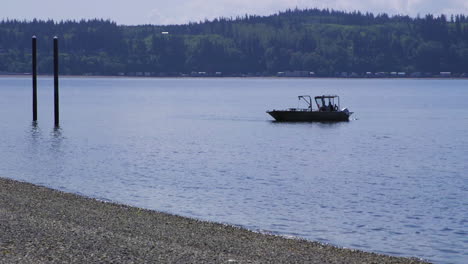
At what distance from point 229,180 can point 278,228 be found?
14.1m

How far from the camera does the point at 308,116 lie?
280 feet

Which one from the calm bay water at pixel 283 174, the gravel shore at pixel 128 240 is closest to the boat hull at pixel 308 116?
the calm bay water at pixel 283 174

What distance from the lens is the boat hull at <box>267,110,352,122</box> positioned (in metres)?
85.4

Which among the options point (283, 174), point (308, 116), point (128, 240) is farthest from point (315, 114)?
point (128, 240)

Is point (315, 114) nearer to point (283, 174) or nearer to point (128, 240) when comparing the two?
point (283, 174)

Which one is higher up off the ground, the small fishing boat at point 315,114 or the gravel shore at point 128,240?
the gravel shore at point 128,240

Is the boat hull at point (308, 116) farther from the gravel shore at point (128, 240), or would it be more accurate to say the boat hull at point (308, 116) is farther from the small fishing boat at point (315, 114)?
the gravel shore at point (128, 240)

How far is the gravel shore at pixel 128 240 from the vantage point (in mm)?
17734

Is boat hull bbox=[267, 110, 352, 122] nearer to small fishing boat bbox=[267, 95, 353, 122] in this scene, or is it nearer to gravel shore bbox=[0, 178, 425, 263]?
small fishing boat bbox=[267, 95, 353, 122]

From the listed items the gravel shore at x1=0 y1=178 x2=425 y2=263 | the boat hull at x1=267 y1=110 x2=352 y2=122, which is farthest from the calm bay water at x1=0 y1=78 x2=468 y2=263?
the gravel shore at x1=0 y1=178 x2=425 y2=263

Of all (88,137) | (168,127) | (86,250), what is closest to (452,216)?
(86,250)

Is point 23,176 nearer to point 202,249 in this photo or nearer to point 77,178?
point 77,178

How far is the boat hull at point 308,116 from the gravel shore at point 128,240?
2271 inches

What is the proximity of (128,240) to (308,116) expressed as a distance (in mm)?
66431
